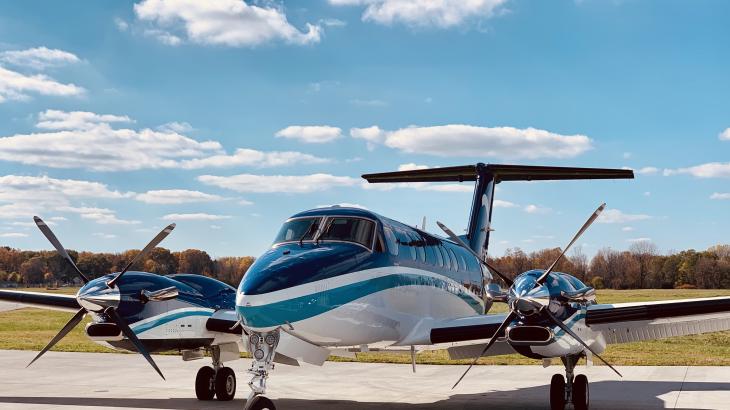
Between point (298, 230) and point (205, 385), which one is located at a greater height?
point (298, 230)

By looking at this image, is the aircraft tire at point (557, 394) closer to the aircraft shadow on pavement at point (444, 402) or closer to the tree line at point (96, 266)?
the aircraft shadow on pavement at point (444, 402)

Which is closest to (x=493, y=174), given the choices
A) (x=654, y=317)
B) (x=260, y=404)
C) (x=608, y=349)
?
(x=654, y=317)

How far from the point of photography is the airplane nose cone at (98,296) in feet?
44.2

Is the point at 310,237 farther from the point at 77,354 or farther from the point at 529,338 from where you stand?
the point at 77,354

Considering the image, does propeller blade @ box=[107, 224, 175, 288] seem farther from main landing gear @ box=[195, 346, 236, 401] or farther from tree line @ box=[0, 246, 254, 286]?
tree line @ box=[0, 246, 254, 286]

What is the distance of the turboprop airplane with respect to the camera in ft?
32.4

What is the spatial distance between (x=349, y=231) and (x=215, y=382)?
5.48m

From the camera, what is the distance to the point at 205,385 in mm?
14875

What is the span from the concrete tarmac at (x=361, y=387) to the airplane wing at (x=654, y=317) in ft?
4.63

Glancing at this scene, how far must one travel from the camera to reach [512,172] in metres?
20.6

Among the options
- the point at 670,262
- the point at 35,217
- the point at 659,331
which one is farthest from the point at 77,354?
the point at 670,262

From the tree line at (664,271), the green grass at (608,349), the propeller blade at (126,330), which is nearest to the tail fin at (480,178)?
the green grass at (608,349)

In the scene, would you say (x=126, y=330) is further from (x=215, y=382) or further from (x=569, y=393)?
(x=569, y=393)

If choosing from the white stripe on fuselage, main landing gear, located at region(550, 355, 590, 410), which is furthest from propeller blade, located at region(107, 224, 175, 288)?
main landing gear, located at region(550, 355, 590, 410)
